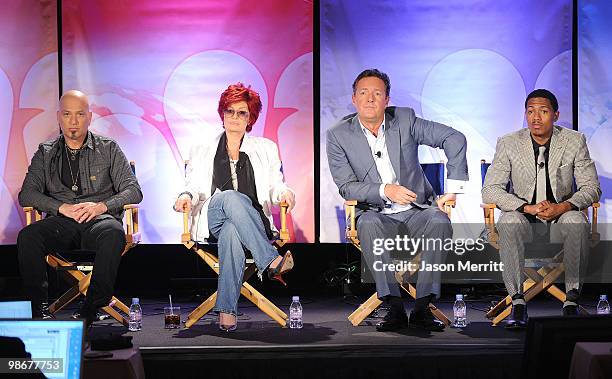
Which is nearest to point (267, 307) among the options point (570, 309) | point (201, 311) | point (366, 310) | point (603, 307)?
point (201, 311)

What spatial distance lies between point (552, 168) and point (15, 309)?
121 inches

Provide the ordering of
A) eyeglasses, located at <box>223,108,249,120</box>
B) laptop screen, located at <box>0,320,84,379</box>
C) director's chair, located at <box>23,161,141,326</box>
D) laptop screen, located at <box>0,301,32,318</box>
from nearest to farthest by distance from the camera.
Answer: laptop screen, located at <box>0,320,84,379</box> < laptop screen, located at <box>0,301,32,318</box> < director's chair, located at <box>23,161,141,326</box> < eyeglasses, located at <box>223,108,249,120</box>

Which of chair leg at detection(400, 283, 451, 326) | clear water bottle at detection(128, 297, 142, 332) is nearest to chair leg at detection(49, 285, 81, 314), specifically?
clear water bottle at detection(128, 297, 142, 332)

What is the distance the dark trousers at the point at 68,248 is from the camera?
4.96 m

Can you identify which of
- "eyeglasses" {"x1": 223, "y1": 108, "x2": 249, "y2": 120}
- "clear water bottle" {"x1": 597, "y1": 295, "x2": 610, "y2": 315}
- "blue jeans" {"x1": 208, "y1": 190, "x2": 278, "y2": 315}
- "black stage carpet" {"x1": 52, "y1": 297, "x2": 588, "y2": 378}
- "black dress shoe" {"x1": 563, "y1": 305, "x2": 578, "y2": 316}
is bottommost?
"black stage carpet" {"x1": 52, "y1": 297, "x2": 588, "y2": 378}

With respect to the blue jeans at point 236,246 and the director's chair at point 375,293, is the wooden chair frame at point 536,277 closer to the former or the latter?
the director's chair at point 375,293

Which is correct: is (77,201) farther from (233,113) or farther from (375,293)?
(375,293)

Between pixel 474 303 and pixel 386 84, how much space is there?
1736 mm

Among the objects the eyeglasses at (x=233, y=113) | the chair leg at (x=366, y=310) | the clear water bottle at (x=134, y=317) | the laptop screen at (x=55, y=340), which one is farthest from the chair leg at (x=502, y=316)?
the laptop screen at (x=55, y=340)

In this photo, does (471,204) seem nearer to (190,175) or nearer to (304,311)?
(304,311)

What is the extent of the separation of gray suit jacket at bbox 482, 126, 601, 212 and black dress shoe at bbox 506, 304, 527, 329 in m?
0.65

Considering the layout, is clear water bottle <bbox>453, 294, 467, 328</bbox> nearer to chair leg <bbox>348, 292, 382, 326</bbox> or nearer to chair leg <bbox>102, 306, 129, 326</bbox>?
chair leg <bbox>348, 292, 382, 326</bbox>

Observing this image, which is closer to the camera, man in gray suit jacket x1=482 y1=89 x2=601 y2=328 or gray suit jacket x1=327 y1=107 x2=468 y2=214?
man in gray suit jacket x1=482 y1=89 x2=601 y2=328

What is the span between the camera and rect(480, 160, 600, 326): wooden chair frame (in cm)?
512
